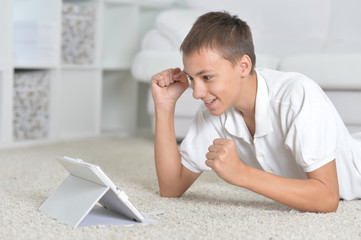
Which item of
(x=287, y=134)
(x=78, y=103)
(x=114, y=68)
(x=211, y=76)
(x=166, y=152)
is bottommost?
(x=78, y=103)

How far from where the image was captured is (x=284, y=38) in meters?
3.00

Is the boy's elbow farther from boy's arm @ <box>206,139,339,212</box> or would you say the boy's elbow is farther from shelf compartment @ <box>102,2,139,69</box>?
shelf compartment @ <box>102,2,139,69</box>

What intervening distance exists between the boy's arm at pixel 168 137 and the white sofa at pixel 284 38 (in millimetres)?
891

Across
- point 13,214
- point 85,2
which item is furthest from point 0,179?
point 85,2

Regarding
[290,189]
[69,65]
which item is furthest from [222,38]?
[69,65]

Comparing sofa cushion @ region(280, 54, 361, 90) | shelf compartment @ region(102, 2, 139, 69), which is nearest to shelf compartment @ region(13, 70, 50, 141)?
shelf compartment @ region(102, 2, 139, 69)

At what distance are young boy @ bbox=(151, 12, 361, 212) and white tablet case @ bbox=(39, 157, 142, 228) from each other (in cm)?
25

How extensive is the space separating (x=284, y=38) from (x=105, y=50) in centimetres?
93

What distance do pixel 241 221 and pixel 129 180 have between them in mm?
641

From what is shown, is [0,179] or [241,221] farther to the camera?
[0,179]

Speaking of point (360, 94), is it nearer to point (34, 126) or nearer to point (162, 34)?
point (162, 34)

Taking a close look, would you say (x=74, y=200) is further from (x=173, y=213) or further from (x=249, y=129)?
(x=249, y=129)

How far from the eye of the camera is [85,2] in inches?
120

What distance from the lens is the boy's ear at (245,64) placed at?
145 cm
